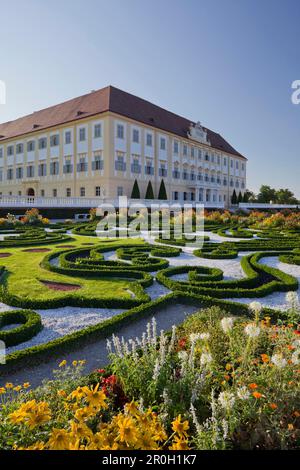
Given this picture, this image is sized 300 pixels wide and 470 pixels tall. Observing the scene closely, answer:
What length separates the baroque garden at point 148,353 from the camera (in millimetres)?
1994

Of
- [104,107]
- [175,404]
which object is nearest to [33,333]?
[175,404]

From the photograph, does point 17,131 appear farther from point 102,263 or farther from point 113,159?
point 102,263

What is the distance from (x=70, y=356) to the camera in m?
3.72

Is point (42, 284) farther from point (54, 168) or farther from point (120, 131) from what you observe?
point (54, 168)

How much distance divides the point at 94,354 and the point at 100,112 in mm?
32012

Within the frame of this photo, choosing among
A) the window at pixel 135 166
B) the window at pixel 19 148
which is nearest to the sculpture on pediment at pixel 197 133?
→ the window at pixel 135 166

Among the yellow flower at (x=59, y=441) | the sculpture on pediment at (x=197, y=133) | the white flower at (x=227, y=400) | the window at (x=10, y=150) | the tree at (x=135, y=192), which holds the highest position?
the sculpture on pediment at (x=197, y=133)

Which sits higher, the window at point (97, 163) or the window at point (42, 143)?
the window at point (42, 143)

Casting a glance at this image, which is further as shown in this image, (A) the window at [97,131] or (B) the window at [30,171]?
(B) the window at [30,171]

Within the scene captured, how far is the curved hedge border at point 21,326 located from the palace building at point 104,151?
24.2m

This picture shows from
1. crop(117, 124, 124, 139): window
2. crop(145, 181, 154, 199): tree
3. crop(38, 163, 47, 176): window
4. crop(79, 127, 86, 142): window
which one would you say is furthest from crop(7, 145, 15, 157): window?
crop(145, 181, 154, 199): tree

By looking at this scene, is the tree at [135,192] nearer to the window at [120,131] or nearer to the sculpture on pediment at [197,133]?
the window at [120,131]

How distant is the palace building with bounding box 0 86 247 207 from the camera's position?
3338 centimetres
